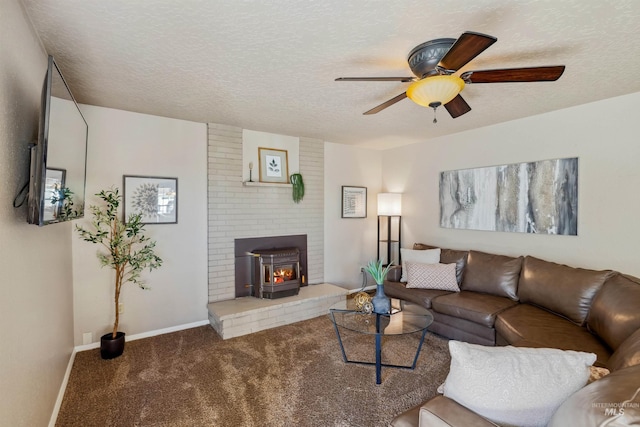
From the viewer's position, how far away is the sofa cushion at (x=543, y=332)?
2027mm

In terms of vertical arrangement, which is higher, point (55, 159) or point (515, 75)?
point (515, 75)

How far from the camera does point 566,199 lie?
304 cm

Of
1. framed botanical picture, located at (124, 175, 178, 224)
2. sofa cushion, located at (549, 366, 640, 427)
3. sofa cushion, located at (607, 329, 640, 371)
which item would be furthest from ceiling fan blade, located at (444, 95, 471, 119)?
framed botanical picture, located at (124, 175, 178, 224)

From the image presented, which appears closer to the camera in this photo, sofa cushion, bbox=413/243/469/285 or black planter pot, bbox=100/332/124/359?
black planter pot, bbox=100/332/124/359

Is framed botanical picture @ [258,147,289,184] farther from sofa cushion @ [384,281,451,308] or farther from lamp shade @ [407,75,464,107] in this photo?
lamp shade @ [407,75,464,107]

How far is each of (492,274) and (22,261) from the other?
3857 millimetres

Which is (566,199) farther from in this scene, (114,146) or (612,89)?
(114,146)

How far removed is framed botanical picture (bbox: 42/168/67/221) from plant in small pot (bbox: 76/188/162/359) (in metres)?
1.16

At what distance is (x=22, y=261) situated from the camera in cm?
147

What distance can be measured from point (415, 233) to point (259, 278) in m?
2.52

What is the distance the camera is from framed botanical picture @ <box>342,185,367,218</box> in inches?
190

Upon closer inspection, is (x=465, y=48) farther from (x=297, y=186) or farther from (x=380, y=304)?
(x=297, y=186)

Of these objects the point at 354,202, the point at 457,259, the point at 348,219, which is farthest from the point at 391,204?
the point at 457,259

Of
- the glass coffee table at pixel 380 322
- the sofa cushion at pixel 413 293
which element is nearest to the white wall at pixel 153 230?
the glass coffee table at pixel 380 322
